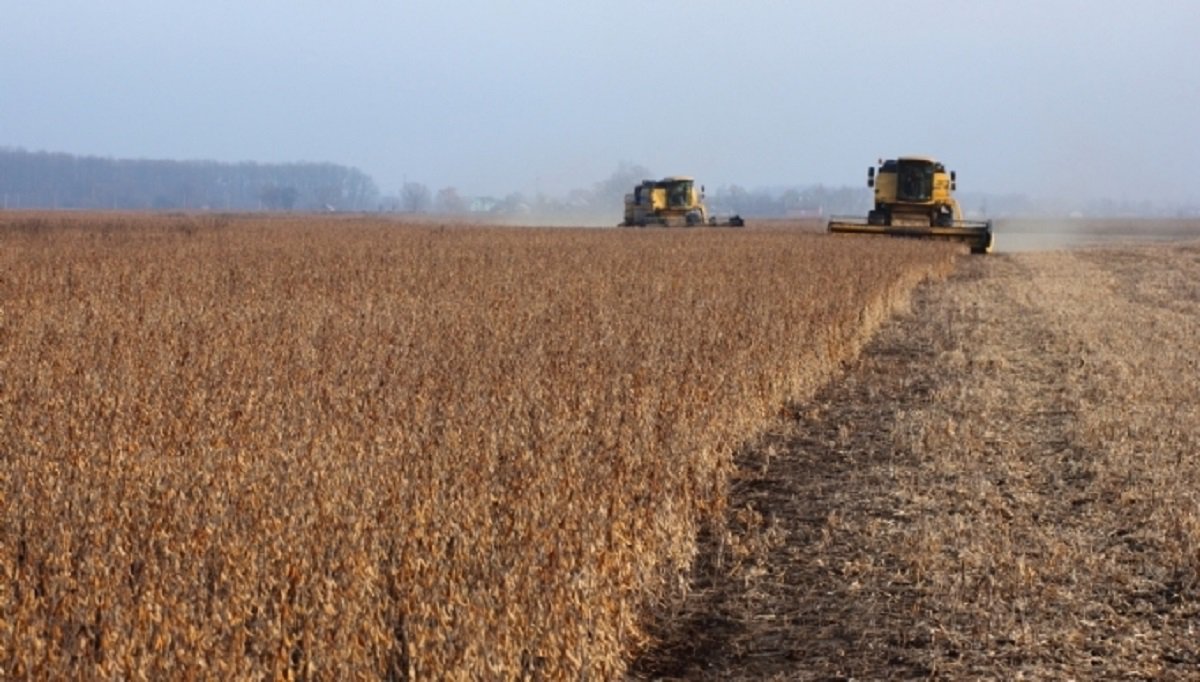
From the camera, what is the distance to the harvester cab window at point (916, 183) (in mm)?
35750

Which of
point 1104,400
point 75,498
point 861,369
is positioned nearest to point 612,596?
point 75,498

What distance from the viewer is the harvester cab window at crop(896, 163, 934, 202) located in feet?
117

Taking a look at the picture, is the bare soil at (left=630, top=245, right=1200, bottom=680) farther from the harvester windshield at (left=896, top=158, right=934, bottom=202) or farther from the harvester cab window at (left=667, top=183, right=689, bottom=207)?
the harvester cab window at (left=667, top=183, right=689, bottom=207)

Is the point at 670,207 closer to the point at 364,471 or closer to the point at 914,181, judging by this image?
the point at 914,181

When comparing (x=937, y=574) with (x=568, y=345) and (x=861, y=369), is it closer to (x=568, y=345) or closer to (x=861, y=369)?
(x=568, y=345)

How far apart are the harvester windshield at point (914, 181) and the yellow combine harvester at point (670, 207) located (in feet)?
38.7

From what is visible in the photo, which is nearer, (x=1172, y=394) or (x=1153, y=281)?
(x=1172, y=394)

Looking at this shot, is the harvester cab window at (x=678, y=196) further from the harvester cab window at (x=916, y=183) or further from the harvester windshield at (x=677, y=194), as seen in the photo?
the harvester cab window at (x=916, y=183)

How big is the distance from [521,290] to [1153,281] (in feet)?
43.6

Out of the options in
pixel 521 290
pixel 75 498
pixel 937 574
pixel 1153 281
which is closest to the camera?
pixel 75 498

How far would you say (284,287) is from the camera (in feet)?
50.5

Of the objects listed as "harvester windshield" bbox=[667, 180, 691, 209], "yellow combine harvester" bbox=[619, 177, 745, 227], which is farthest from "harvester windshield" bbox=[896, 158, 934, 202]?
"harvester windshield" bbox=[667, 180, 691, 209]

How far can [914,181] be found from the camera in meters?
35.9

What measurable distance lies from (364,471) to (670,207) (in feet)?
142
